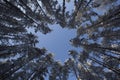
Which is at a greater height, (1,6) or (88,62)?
(1,6)

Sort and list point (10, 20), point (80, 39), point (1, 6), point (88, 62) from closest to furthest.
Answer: point (1, 6), point (10, 20), point (80, 39), point (88, 62)

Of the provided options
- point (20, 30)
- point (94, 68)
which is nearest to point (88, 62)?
point (94, 68)

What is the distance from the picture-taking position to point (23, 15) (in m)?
16.4

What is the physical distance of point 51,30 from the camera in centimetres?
1777

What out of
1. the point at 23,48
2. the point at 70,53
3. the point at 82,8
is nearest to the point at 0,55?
the point at 23,48

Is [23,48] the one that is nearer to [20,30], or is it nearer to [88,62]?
[20,30]

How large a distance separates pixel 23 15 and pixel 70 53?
5.11 metres

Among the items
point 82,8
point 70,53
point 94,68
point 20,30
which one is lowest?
point 94,68

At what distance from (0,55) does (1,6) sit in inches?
147

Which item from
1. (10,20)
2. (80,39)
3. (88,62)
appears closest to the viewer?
(10,20)

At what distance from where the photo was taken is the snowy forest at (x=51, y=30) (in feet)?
53.3

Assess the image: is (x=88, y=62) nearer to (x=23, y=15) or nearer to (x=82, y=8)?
(x=82, y=8)

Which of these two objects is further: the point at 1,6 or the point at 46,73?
the point at 46,73

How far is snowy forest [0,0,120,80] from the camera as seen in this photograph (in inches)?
640
